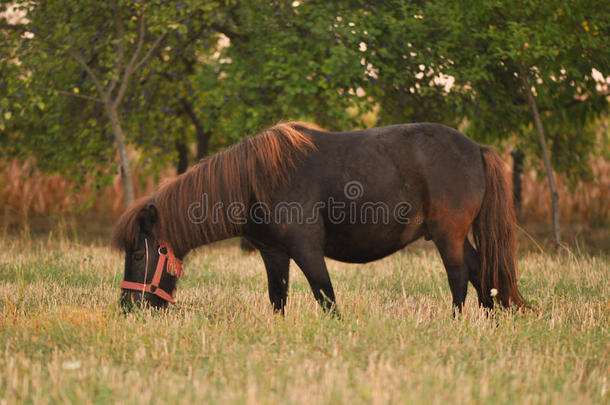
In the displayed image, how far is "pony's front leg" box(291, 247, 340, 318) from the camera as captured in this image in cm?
471

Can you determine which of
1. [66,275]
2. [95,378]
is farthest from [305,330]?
[66,275]

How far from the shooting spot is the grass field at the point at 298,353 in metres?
3.13

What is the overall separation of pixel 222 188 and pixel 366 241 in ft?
4.41

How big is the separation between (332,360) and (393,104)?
8159 mm

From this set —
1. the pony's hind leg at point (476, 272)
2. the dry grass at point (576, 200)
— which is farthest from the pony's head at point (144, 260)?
the dry grass at point (576, 200)

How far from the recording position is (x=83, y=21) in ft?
32.3

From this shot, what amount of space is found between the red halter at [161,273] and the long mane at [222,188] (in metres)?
0.08

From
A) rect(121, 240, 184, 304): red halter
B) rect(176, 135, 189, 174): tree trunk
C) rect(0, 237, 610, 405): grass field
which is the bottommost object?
rect(0, 237, 610, 405): grass field

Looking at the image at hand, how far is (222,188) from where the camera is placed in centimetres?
492

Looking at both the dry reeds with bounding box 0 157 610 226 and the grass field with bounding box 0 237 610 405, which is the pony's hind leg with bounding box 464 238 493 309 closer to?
the grass field with bounding box 0 237 610 405

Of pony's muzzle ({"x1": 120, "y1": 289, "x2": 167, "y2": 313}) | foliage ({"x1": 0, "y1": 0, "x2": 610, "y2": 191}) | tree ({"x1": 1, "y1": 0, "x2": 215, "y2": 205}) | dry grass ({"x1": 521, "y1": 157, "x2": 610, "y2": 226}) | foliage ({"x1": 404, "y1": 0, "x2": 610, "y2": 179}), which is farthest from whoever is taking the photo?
dry grass ({"x1": 521, "y1": 157, "x2": 610, "y2": 226})

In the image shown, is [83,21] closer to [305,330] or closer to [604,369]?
[305,330]

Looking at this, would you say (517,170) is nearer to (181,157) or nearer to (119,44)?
(181,157)
